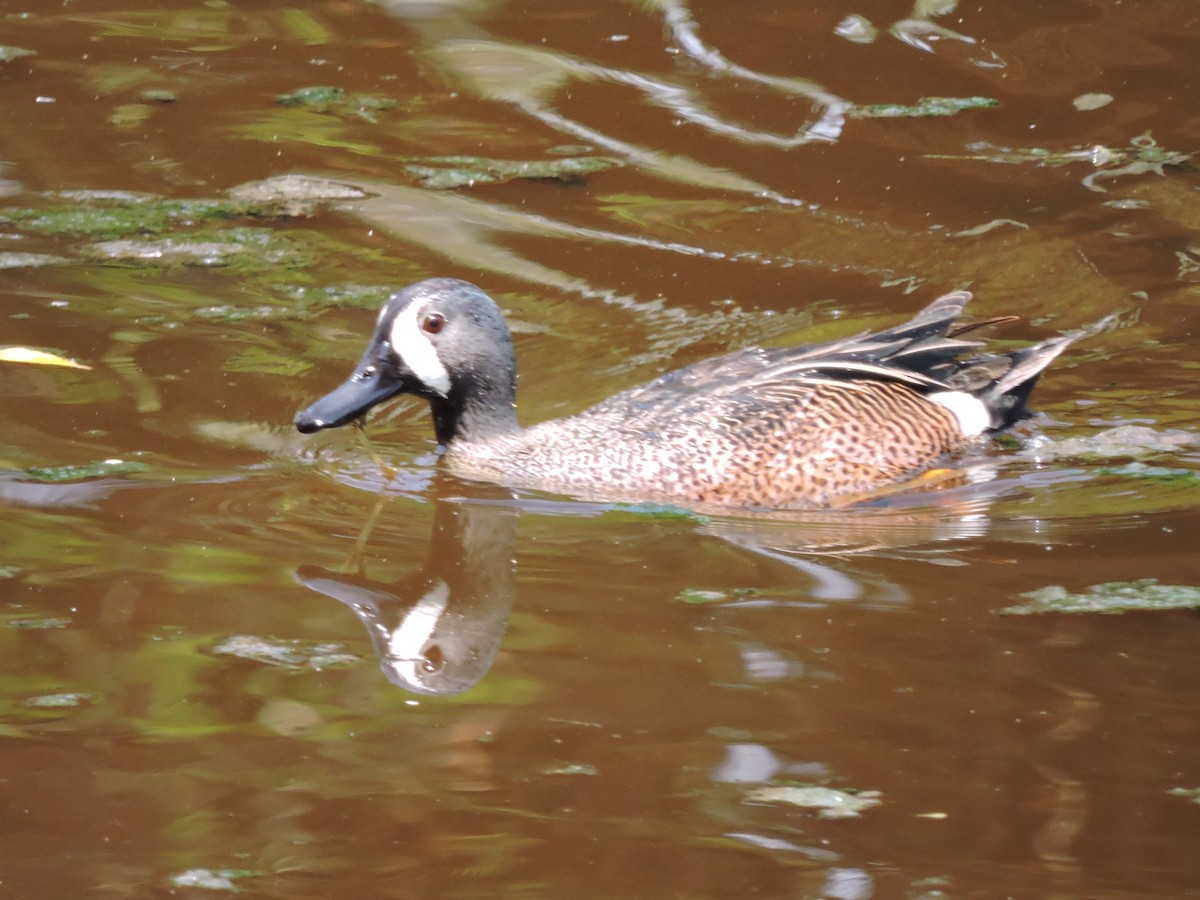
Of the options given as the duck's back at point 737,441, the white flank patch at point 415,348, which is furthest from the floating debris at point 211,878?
the white flank patch at point 415,348

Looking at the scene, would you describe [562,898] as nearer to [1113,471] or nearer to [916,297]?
[1113,471]

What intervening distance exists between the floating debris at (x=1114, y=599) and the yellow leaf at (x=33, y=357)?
159 inches

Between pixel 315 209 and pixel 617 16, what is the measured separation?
2.82 metres

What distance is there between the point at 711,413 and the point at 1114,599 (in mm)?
2021

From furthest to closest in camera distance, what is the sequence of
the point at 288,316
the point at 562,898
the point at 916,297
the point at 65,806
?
the point at 916,297 → the point at 288,316 → the point at 65,806 → the point at 562,898

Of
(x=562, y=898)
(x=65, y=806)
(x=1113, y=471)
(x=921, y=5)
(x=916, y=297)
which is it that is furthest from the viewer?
(x=921, y=5)

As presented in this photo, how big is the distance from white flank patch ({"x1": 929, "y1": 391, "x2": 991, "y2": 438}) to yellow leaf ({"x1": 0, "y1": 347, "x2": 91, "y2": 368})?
352 cm

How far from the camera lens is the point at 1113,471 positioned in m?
6.10

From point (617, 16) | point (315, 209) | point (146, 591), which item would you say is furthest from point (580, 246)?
point (146, 591)

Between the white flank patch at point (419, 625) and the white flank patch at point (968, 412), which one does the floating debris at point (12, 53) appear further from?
the white flank patch at point (419, 625)

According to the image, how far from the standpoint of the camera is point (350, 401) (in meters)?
5.94

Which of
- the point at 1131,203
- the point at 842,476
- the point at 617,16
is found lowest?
the point at 842,476

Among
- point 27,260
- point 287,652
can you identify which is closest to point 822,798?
point 287,652

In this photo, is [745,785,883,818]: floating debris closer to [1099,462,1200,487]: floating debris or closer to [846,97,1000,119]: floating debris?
[1099,462,1200,487]: floating debris
